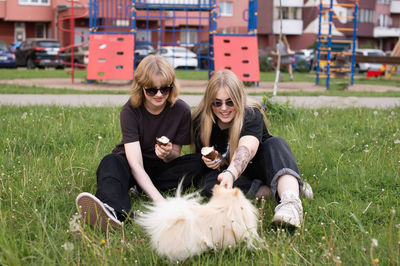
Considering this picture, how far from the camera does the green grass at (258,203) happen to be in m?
2.07

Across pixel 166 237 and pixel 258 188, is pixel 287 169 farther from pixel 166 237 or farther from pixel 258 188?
pixel 166 237

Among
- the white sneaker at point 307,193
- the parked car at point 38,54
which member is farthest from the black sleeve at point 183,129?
the parked car at point 38,54

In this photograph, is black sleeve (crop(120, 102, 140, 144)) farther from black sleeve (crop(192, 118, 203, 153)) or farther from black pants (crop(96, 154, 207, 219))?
black sleeve (crop(192, 118, 203, 153))

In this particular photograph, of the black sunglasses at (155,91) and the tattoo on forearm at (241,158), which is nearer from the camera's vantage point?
the tattoo on forearm at (241,158)

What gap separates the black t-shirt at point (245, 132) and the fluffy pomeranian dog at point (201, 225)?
937 mm

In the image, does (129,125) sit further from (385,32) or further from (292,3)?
(385,32)

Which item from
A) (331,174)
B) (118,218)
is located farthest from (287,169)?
(118,218)

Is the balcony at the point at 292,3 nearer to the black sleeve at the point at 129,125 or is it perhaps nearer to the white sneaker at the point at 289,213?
the black sleeve at the point at 129,125

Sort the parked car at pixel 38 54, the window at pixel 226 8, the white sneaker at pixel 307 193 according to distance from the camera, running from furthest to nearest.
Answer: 1. the window at pixel 226 8
2. the parked car at pixel 38 54
3. the white sneaker at pixel 307 193

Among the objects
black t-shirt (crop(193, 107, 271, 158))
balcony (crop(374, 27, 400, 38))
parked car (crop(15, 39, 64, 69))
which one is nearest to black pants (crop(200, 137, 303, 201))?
black t-shirt (crop(193, 107, 271, 158))

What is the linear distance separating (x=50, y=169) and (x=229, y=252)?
171 centimetres

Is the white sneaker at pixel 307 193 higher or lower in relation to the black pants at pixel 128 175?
lower

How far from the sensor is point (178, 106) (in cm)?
325

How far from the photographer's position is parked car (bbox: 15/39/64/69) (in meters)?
22.0
